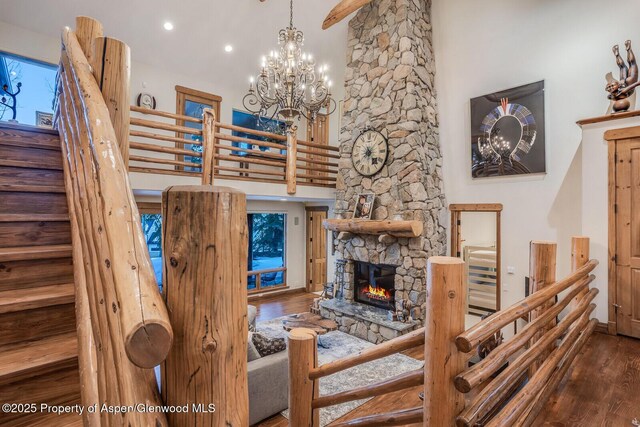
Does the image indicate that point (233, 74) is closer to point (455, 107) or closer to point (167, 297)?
point (455, 107)

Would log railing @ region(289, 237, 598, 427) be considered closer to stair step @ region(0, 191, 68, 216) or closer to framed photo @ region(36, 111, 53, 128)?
stair step @ region(0, 191, 68, 216)

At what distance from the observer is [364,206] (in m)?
5.91

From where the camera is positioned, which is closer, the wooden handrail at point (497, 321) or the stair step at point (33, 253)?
the wooden handrail at point (497, 321)

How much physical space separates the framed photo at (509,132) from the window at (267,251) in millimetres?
4868

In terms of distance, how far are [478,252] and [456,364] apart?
19.5 feet

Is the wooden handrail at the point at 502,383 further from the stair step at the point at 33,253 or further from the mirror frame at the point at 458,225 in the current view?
the mirror frame at the point at 458,225

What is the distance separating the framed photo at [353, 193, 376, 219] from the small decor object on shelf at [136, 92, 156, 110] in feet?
14.2

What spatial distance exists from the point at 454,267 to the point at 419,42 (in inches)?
218

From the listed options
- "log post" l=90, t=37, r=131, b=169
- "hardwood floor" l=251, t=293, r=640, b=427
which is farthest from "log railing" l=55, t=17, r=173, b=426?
"hardwood floor" l=251, t=293, r=640, b=427

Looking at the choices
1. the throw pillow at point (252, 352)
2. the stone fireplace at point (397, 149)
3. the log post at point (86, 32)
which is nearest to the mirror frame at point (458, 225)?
the stone fireplace at point (397, 149)

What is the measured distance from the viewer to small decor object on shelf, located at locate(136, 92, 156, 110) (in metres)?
5.95

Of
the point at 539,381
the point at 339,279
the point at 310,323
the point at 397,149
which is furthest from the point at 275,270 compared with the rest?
the point at 539,381

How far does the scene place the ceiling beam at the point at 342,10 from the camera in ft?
18.3

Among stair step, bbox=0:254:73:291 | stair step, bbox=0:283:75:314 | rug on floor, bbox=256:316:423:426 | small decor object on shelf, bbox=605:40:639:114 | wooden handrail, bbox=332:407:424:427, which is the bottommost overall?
rug on floor, bbox=256:316:423:426
